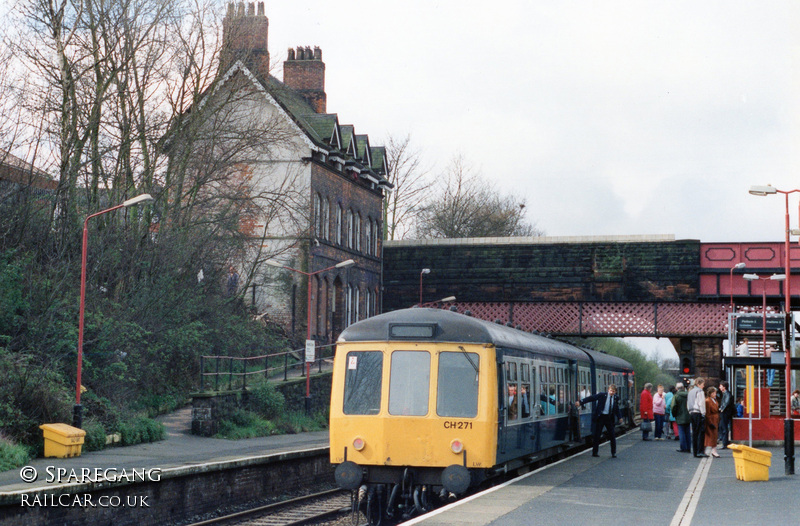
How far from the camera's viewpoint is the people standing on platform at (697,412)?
870 inches

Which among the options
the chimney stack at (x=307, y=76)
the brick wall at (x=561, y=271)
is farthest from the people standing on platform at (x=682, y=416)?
the chimney stack at (x=307, y=76)

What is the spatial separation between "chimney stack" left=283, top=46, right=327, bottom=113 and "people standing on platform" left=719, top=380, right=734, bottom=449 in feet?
96.5

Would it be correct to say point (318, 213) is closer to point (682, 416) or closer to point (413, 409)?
point (682, 416)

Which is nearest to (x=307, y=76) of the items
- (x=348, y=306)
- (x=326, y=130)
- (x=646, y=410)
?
(x=326, y=130)

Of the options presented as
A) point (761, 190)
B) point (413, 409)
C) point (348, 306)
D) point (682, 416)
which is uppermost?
point (761, 190)

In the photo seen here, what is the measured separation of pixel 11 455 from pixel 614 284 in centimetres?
3380

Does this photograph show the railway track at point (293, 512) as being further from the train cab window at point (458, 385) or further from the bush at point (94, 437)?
the bush at point (94, 437)

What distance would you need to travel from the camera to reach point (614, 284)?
48.6 m

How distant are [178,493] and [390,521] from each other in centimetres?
400

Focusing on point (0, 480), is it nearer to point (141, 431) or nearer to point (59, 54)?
point (141, 431)

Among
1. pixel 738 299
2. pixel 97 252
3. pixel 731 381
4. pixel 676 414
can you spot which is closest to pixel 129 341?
pixel 97 252

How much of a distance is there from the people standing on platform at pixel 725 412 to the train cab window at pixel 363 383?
11.4m

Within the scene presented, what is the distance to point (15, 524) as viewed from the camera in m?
13.8

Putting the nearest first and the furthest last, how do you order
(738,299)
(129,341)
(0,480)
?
(0,480), (129,341), (738,299)
